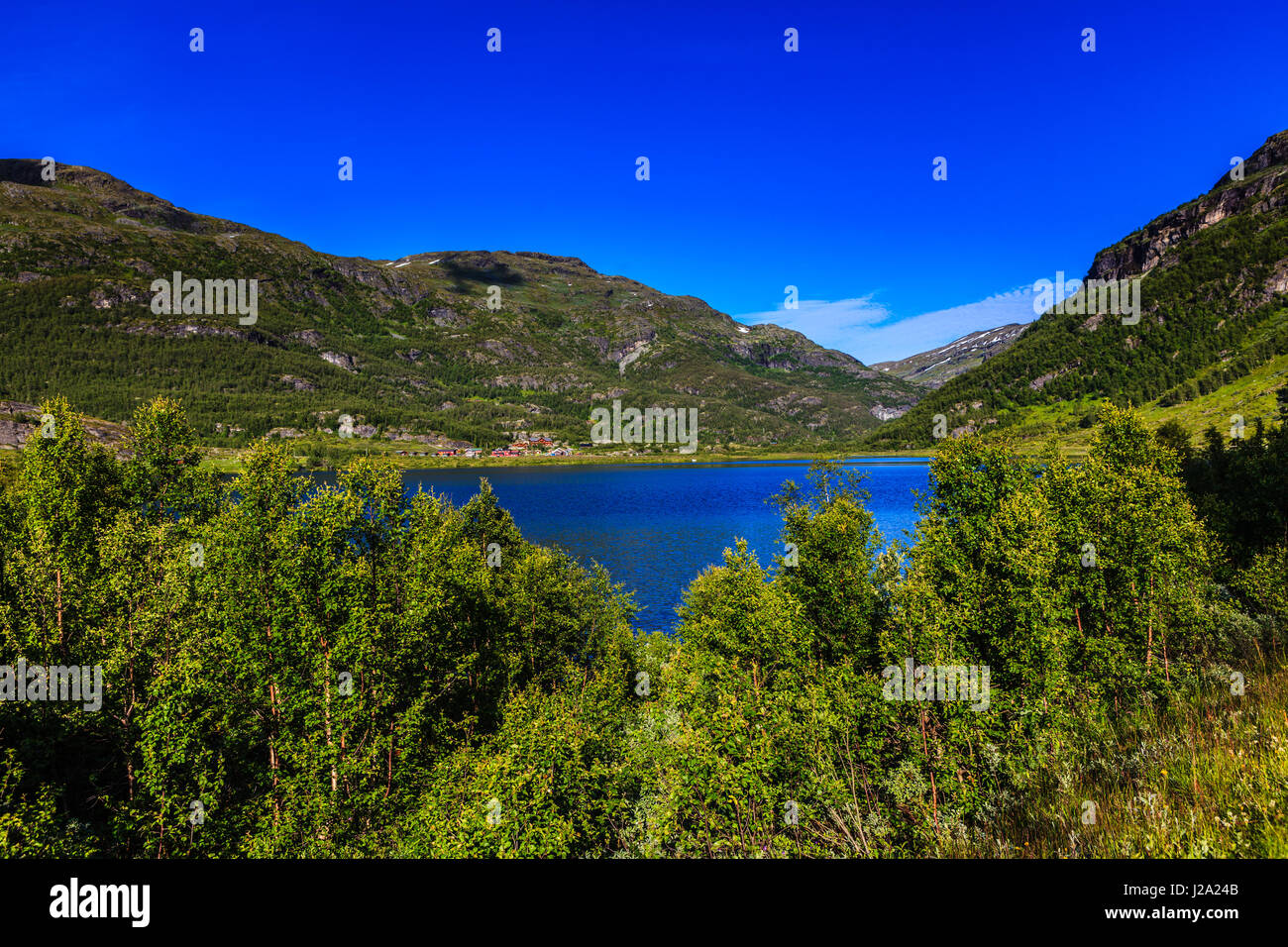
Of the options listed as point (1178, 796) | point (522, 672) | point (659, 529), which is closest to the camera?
point (1178, 796)

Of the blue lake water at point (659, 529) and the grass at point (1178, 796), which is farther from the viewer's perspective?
the blue lake water at point (659, 529)

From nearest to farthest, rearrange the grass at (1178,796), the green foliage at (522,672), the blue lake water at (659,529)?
the grass at (1178,796) → the green foliage at (522,672) → the blue lake water at (659,529)

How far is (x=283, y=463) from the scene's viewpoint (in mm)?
35906

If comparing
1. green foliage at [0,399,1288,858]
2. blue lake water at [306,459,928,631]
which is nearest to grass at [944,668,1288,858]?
green foliage at [0,399,1288,858]

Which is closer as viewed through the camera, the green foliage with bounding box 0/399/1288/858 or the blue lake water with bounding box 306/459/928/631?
the green foliage with bounding box 0/399/1288/858

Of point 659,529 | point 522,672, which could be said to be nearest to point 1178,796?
point 522,672

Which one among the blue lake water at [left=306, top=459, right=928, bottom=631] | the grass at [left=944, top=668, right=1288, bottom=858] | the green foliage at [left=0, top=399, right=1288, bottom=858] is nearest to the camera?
the grass at [left=944, top=668, right=1288, bottom=858]

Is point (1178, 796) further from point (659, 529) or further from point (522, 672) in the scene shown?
point (659, 529)

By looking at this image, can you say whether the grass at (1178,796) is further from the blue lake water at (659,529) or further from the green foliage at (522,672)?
the blue lake water at (659,529)

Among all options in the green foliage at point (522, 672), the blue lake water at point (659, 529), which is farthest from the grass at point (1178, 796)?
the blue lake water at point (659, 529)

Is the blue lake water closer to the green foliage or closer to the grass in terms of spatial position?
the green foliage
